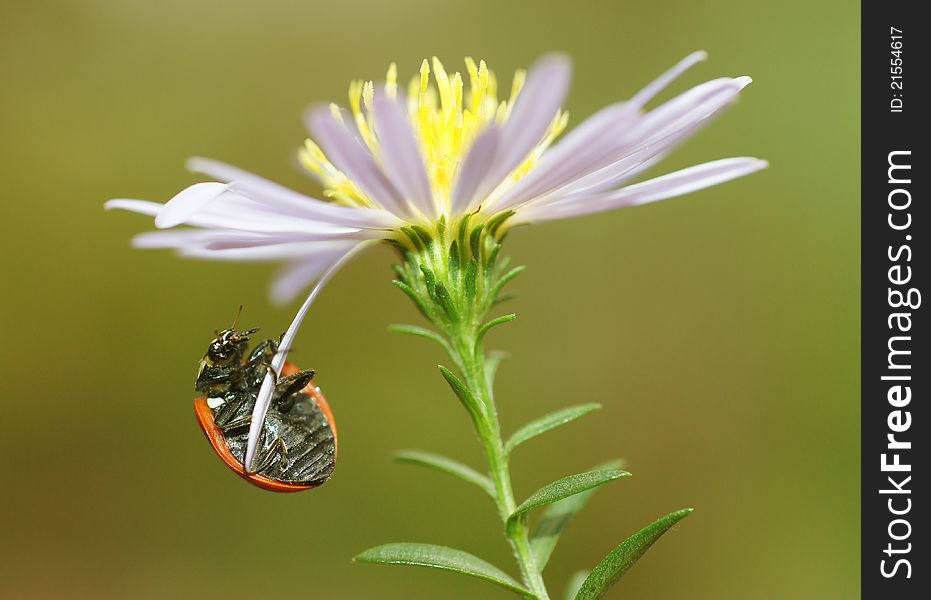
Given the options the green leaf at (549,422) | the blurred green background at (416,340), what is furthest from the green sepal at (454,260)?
the blurred green background at (416,340)

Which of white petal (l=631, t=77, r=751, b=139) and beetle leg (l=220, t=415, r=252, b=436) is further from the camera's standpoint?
beetle leg (l=220, t=415, r=252, b=436)

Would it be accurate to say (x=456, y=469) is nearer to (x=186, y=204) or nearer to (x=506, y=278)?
(x=506, y=278)

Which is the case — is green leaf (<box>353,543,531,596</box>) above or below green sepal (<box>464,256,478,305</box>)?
below

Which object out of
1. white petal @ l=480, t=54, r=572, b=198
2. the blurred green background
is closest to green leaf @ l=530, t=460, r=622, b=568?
white petal @ l=480, t=54, r=572, b=198

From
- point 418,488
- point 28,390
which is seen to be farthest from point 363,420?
point 28,390

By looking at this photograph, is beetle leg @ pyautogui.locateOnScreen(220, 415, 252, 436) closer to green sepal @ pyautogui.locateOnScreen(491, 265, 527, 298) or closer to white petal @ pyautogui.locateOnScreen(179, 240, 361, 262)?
white petal @ pyautogui.locateOnScreen(179, 240, 361, 262)

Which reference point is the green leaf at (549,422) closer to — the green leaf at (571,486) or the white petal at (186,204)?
the green leaf at (571,486)
